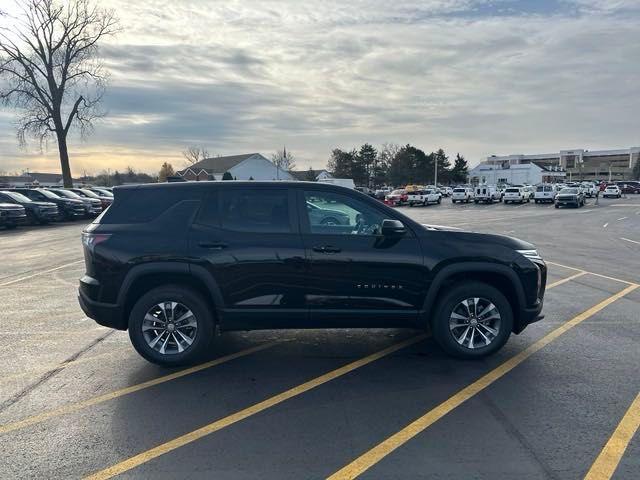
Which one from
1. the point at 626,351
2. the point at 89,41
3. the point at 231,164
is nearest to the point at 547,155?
the point at 231,164

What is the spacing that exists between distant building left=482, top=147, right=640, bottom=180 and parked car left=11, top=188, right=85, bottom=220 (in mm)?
130953

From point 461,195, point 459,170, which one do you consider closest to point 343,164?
point 459,170

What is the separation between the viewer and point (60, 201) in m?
25.9

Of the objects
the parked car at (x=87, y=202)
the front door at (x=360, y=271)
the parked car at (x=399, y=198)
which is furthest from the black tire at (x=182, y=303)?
the parked car at (x=399, y=198)

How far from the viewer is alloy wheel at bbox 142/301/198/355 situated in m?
4.98

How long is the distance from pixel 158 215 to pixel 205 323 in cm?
120

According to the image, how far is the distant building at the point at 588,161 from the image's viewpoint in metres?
145

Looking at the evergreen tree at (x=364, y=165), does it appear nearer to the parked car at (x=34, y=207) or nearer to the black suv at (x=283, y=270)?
the parked car at (x=34, y=207)

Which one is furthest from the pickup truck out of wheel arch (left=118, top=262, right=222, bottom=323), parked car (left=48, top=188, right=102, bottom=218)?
wheel arch (left=118, top=262, right=222, bottom=323)

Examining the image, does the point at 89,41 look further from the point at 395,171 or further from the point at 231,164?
the point at 395,171

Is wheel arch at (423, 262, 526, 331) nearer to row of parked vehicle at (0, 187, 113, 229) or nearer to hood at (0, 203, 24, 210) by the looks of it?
row of parked vehicle at (0, 187, 113, 229)

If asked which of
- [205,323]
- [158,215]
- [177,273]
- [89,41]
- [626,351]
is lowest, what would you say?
[626,351]

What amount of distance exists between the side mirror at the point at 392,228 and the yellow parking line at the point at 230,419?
1.37 metres

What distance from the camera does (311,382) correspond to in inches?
183
